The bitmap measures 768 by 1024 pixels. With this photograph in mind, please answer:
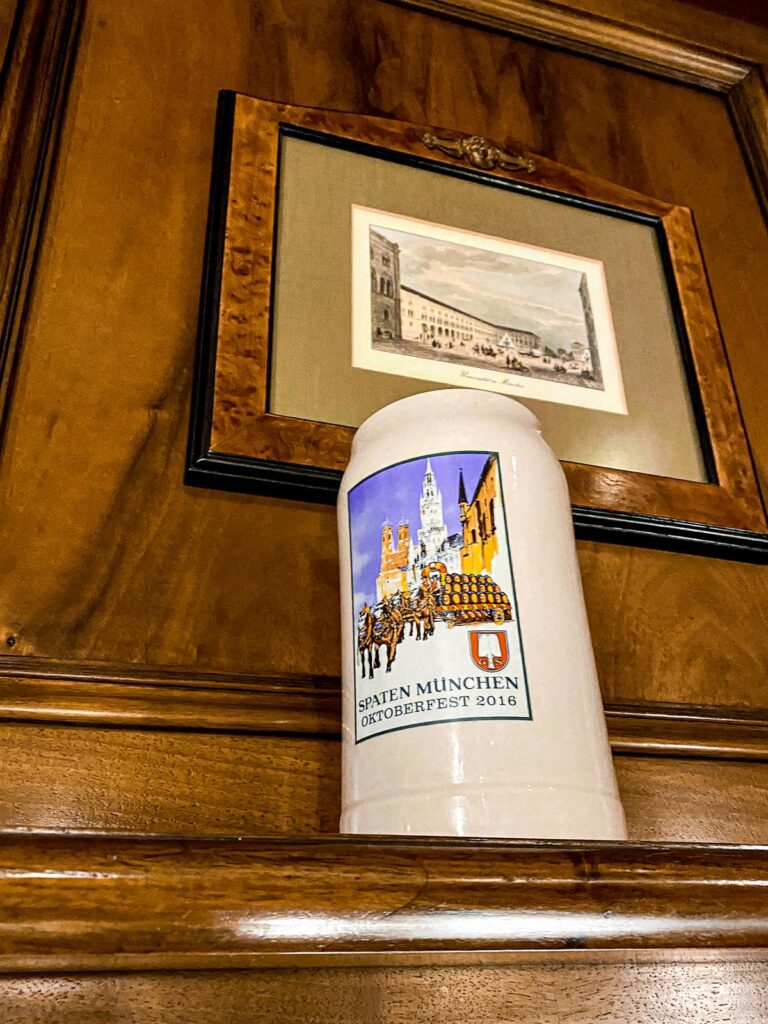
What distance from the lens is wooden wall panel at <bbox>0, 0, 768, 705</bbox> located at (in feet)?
2.01

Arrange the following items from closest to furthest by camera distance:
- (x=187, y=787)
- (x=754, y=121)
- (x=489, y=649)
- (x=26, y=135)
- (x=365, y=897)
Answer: (x=365, y=897) → (x=489, y=649) → (x=187, y=787) → (x=26, y=135) → (x=754, y=121)

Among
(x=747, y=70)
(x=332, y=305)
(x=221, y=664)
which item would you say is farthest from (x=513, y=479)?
(x=747, y=70)

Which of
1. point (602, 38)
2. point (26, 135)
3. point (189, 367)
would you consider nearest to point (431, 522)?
point (189, 367)

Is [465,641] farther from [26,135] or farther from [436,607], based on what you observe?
[26,135]

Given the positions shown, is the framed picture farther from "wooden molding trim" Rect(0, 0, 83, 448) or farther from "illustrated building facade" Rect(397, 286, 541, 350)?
"wooden molding trim" Rect(0, 0, 83, 448)

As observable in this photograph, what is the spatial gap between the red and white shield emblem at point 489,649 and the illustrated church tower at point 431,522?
0.15 ft

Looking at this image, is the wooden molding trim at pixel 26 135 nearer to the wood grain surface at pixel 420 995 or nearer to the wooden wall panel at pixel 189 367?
the wooden wall panel at pixel 189 367

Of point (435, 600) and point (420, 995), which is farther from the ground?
point (435, 600)

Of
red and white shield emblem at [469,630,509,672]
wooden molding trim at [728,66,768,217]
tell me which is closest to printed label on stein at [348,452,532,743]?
red and white shield emblem at [469,630,509,672]

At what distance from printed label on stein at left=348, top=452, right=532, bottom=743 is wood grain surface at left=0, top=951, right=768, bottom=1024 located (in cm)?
12

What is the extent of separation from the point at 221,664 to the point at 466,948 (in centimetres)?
31

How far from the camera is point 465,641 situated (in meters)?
0.44

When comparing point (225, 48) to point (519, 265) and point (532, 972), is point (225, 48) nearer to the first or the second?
point (519, 265)

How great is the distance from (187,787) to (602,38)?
1.03 m
